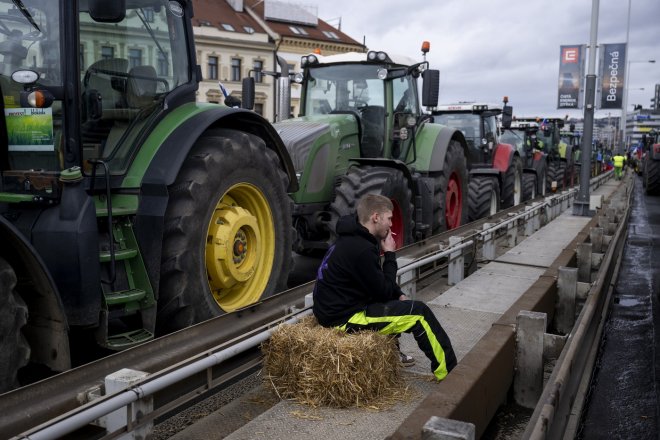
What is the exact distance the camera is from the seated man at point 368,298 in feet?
13.2

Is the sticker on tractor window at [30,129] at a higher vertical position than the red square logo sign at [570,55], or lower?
lower

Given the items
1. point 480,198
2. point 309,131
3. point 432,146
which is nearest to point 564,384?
point 309,131

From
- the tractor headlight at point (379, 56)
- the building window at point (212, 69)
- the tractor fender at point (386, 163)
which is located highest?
the building window at point (212, 69)

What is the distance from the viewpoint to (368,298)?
4.14 m

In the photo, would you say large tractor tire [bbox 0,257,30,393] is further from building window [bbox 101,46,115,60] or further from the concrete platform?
building window [bbox 101,46,115,60]

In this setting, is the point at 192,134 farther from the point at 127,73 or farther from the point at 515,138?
the point at 515,138

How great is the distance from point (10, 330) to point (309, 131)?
4.94 metres

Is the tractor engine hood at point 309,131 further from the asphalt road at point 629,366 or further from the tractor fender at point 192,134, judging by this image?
the asphalt road at point 629,366

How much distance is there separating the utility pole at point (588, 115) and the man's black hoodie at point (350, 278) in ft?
37.2

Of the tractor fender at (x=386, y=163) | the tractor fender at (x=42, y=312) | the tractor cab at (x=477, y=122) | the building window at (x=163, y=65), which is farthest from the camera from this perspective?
the tractor cab at (x=477, y=122)

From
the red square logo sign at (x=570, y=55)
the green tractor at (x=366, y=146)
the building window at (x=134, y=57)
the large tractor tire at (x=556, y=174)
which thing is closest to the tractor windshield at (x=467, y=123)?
the green tractor at (x=366, y=146)

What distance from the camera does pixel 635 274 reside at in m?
10.1

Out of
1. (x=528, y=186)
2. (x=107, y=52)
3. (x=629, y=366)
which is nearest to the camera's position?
(x=107, y=52)

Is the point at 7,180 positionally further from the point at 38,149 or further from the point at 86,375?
the point at 86,375
